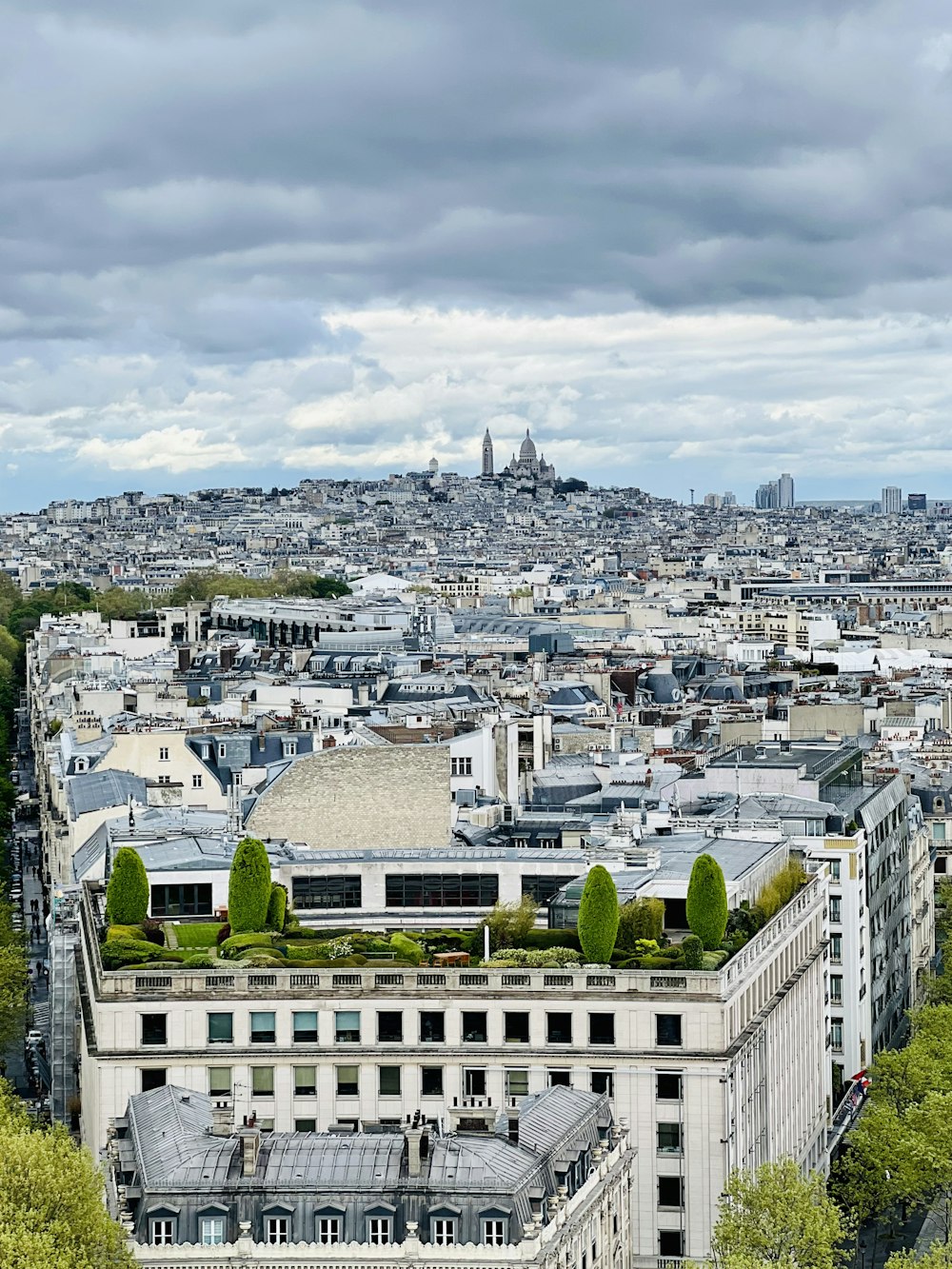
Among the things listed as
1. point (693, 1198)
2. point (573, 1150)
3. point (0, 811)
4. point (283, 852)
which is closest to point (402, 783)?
point (283, 852)

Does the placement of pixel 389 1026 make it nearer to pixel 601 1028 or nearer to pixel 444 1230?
pixel 601 1028

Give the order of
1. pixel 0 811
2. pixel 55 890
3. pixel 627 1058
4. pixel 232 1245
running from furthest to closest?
pixel 0 811, pixel 55 890, pixel 627 1058, pixel 232 1245

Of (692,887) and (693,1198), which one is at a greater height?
(692,887)

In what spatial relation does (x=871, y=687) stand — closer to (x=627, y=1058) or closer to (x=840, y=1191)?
(x=840, y=1191)

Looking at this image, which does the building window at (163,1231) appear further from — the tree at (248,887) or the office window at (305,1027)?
the tree at (248,887)

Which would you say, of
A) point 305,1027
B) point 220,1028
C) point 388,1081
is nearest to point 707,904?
point 388,1081

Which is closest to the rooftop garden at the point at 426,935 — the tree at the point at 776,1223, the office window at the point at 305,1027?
the office window at the point at 305,1027
